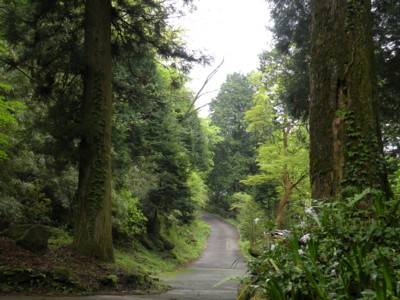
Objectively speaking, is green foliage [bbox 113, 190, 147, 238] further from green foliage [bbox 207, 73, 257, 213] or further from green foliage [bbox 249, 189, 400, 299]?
green foliage [bbox 207, 73, 257, 213]

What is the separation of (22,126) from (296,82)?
901 cm

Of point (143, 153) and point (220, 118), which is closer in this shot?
point (143, 153)

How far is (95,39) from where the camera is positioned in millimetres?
10055

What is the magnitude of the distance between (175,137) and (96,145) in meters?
12.4

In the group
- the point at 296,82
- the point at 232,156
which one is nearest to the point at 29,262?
the point at 296,82

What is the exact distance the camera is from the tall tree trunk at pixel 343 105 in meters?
4.68

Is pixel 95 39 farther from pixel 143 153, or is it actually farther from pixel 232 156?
pixel 232 156

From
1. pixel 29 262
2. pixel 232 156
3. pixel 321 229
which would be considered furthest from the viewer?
pixel 232 156

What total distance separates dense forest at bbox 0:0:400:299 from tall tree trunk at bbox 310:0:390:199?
2 cm

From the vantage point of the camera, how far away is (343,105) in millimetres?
4934

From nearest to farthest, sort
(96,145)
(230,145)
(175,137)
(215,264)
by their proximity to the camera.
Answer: (96,145), (175,137), (215,264), (230,145)

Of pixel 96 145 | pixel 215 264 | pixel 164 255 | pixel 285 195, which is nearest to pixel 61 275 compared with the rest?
pixel 96 145

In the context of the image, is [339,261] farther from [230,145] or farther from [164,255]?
[230,145]

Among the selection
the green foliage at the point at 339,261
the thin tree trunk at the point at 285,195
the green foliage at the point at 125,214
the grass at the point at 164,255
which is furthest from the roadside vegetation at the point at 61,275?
the thin tree trunk at the point at 285,195
